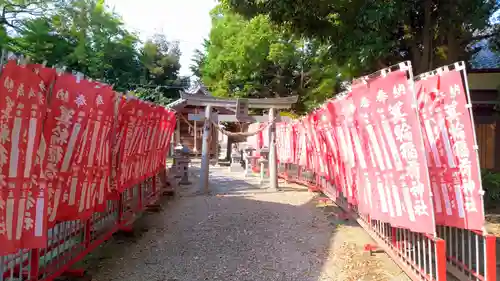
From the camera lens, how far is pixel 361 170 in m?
5.25

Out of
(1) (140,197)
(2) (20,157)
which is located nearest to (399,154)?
(2) (20,157)

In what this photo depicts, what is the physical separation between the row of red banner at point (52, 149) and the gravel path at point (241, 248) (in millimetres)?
1121

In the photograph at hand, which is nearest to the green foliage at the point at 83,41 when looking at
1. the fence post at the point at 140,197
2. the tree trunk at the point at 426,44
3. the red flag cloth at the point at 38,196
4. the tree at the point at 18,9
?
the tree at the point at 18,9

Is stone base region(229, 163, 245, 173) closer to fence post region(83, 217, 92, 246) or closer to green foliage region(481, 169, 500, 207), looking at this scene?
green foliage region(481, 169, 500, 207)

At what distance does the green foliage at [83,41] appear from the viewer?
22.8 metres

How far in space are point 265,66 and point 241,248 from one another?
21.9 meters

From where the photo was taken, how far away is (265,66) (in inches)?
1092

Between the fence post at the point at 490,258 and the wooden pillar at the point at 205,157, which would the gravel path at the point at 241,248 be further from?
the wooden pillar at the point at 205,157

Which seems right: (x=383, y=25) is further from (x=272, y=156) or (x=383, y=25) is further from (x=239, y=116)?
(x=239, y=116)

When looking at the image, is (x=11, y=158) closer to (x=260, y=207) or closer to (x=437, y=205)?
(x=437, y=205)

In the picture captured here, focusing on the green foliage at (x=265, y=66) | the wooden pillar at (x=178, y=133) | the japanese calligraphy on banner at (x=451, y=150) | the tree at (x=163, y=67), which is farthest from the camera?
the tree at (x=163, y=67)

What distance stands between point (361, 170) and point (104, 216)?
368cm

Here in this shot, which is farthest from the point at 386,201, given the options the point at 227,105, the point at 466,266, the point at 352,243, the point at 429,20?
the point at 227,105

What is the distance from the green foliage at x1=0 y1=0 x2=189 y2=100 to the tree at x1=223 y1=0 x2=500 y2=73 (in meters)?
13.9
